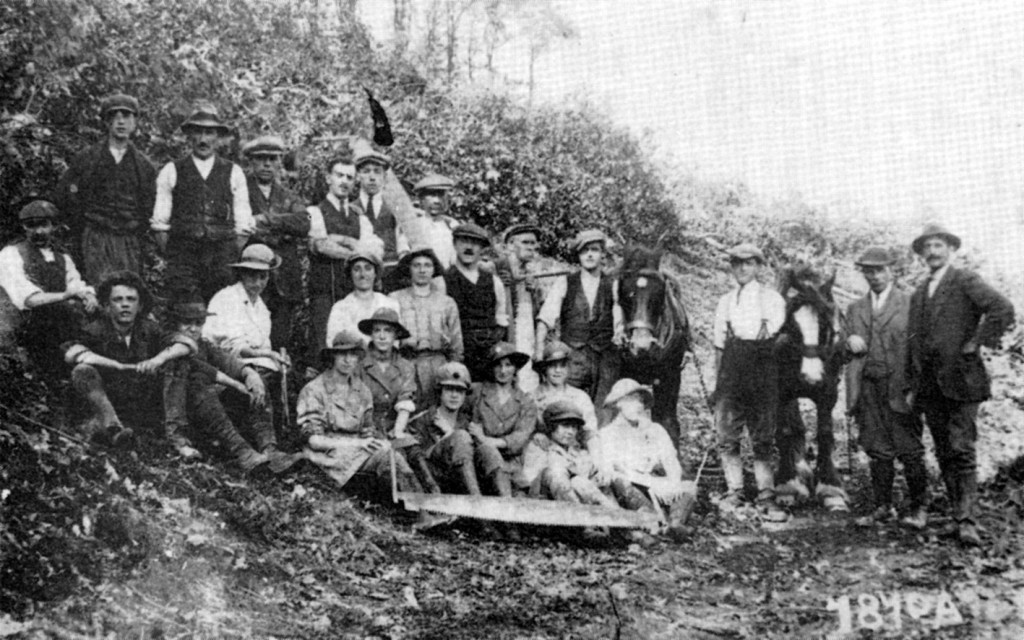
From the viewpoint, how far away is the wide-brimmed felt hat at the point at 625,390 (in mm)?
5473

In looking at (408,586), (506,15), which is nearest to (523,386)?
(408,586)

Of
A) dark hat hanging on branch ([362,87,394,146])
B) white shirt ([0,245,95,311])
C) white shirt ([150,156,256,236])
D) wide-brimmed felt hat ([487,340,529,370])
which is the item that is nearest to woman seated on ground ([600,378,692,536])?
wide-brimmed felt hat ([487,340,529,370])

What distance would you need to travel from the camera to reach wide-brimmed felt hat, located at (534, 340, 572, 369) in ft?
18.0

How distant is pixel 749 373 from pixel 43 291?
13.7ft

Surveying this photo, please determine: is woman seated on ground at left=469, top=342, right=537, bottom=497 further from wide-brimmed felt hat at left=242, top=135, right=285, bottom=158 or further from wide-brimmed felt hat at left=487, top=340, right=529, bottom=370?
wide-brimmed felt hat at left=242, top=135, right=285, bottom=158

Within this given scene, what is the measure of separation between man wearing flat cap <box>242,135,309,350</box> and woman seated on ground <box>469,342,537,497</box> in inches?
53.6

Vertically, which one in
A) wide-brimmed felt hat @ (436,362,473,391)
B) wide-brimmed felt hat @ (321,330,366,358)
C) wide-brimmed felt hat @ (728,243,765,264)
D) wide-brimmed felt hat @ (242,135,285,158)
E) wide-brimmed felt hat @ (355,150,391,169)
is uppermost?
wide-brimmed felt hat @ (242,135,285,158)

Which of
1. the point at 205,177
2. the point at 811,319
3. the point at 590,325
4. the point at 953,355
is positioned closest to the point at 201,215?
the point at 205,177

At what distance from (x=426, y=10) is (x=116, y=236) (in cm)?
634

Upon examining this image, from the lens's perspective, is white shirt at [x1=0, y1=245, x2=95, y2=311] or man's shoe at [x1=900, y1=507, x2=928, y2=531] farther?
man's shoe at [x1=900, y1=507, x2=928, y2=531]

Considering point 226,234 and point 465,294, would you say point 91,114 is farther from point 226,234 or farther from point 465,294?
point 465,294

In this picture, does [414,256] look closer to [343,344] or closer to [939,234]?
[343,344]

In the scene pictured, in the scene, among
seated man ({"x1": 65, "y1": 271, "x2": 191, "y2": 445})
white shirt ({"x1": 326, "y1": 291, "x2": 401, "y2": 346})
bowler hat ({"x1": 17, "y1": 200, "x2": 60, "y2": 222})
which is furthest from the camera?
white shirt ({"x1": 326, "y1": 291, "x2": 401, "y2": 346})

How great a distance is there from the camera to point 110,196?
16.4 ft
